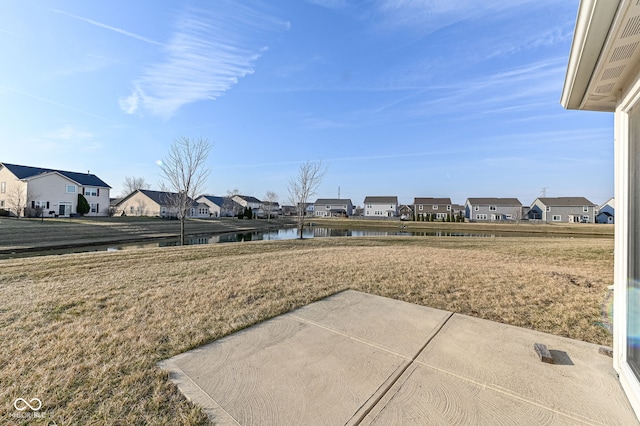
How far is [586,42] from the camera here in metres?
1.93

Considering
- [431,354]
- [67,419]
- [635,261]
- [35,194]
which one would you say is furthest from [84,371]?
[35,194]

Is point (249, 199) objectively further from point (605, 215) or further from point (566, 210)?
point (605, 215)

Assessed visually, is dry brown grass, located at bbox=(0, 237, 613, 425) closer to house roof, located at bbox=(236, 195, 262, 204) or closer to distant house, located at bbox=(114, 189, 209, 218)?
distant house, located at bbox=(114, 189, 209, 218)

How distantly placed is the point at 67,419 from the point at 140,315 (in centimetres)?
193

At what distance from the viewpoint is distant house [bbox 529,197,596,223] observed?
4619 centimetres

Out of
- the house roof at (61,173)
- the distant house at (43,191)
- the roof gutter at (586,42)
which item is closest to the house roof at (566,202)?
the roof gutter at (586,42)

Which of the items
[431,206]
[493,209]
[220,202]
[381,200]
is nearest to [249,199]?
[220,202]

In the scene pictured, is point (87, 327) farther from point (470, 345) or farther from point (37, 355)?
point (470, 345)

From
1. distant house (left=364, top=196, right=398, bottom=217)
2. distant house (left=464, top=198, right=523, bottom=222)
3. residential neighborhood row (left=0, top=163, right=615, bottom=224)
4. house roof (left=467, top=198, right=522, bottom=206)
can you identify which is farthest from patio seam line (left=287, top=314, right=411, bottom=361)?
house roof (left=467, top=198, right=522, bottom=206)

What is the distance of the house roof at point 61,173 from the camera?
87.1 feet

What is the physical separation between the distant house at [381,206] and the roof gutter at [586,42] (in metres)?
58.4

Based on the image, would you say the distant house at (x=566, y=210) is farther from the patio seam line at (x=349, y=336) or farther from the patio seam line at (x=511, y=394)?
the patio seam line at (x=349, y=336)

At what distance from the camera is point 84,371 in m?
2.30

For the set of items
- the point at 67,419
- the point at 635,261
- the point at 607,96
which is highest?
the point at 607,96
